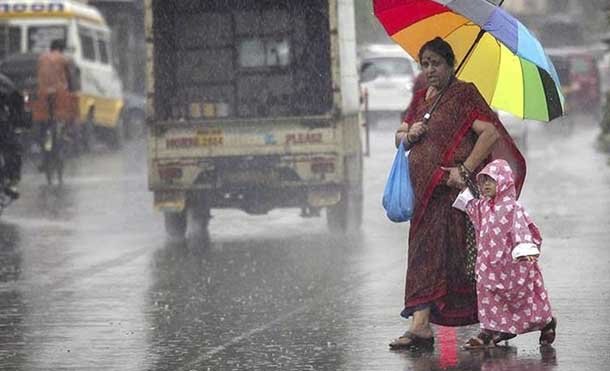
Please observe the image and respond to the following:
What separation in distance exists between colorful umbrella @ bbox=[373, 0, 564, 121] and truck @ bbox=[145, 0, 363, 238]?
6872 mm

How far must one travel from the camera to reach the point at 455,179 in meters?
9.78

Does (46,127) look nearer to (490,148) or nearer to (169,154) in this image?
(169,154)

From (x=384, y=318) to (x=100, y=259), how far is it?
16.7 ft

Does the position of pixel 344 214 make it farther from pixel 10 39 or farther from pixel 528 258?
pixel 10 39

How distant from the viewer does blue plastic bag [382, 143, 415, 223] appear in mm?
9789

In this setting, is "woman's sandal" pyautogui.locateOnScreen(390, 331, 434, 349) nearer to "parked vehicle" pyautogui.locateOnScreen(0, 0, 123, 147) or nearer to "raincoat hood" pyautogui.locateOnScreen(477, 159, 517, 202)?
"raincoat hood" pyautogui.locateOnScreen(477, 159, 517, 202)

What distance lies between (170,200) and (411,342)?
783cm

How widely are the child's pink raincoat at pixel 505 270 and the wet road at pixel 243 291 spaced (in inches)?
7.5

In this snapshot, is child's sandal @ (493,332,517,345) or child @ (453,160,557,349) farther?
child's sandal @ (493,332,517,345)

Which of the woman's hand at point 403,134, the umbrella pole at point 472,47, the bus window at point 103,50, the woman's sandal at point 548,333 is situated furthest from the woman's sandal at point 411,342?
the bus window at point 103,50

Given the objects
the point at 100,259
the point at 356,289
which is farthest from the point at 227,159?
the point at 356,289

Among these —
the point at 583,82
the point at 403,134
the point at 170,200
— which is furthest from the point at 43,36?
the point at 403,134

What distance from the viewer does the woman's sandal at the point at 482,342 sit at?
32.4 feet

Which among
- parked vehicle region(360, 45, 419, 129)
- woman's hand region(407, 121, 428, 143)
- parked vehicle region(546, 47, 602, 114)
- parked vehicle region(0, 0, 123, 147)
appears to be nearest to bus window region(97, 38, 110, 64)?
parked vehicle region(0, 0, 123, 147)
